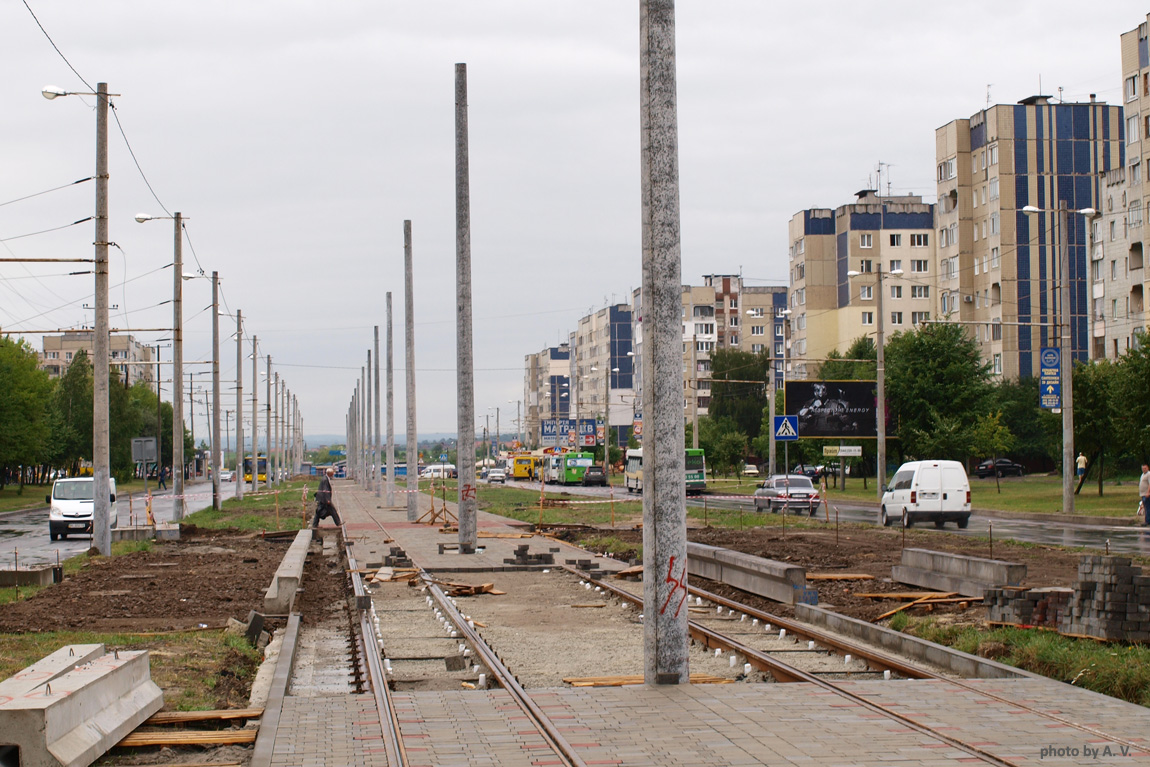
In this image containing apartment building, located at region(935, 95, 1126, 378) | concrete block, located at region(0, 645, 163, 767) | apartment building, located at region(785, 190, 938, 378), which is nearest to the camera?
concrete block, located at region(0, 645, 163, 767)

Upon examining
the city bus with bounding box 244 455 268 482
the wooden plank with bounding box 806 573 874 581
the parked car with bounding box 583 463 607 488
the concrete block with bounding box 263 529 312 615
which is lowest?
the city bus with bounding box 244 455 268 482

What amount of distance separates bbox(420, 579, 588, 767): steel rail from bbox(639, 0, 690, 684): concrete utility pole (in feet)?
3.70

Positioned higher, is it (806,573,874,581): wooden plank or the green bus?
(806,573,874,581): wooden plank

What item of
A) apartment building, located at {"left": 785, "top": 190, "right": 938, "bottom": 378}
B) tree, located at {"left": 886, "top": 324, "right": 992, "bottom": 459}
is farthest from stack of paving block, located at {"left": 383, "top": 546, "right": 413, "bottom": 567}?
apartment building, located at {"left": 785, "top": 190, "right": 938, "bottom": 378}

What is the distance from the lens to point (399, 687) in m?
10.7

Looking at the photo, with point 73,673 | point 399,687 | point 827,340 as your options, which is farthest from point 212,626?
point 827,340

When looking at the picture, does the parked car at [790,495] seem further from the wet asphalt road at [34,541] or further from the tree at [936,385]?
the wet asphalt road at [34,541]

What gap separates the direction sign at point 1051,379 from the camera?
4297 cm

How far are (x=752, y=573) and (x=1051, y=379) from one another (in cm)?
2935

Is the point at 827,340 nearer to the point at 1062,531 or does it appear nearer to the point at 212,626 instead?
the point at 1062,531

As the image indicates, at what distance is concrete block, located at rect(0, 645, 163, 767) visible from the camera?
281 inches

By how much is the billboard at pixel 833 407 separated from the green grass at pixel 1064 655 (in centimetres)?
4934

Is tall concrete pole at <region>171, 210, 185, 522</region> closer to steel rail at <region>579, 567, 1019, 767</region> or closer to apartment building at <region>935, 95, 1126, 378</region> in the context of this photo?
steel rail at <region>579, 567, 1019, 767</region>

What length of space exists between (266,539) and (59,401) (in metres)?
74.9
